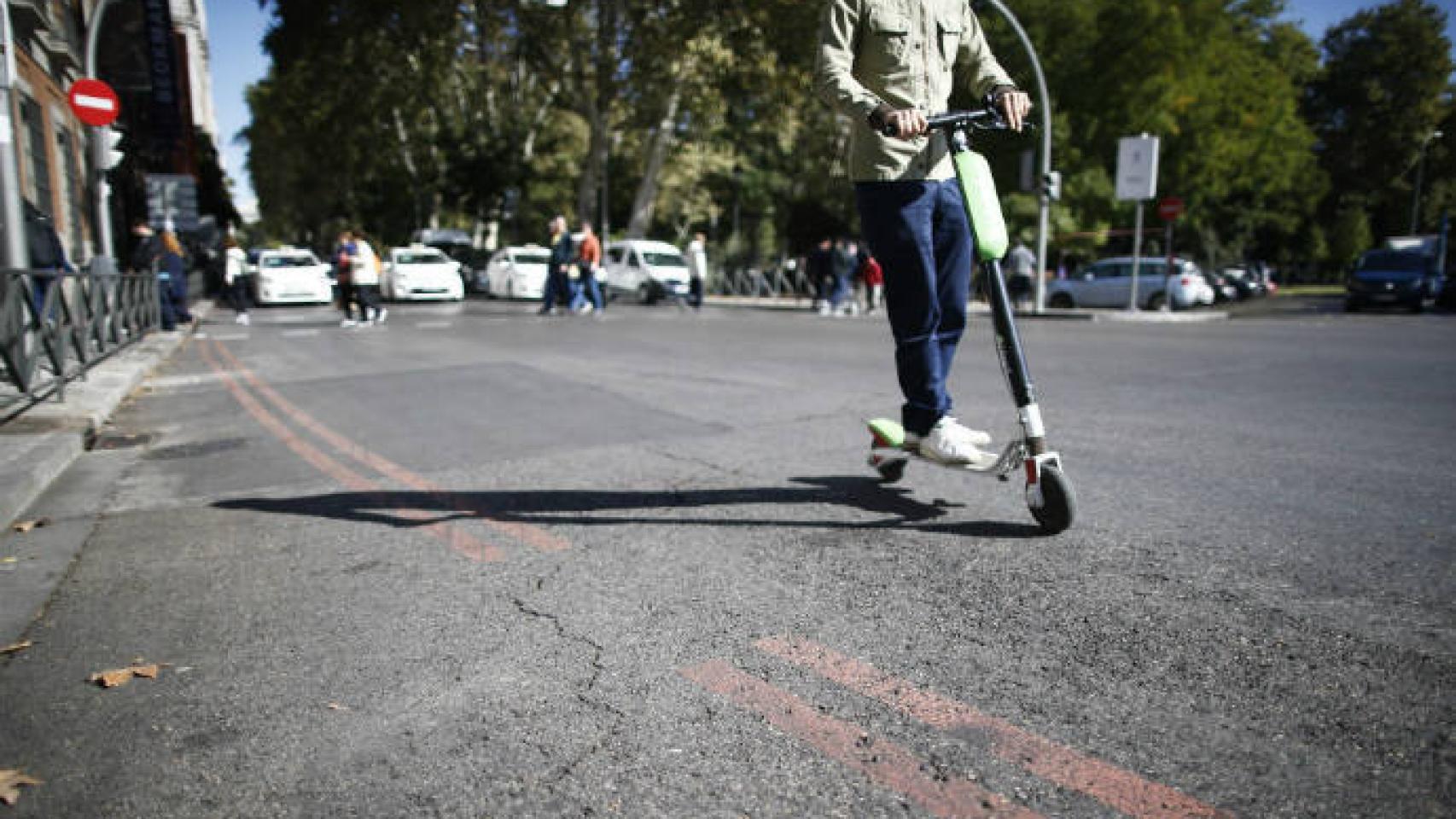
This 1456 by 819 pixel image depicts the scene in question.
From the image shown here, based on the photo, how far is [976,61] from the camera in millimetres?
3854

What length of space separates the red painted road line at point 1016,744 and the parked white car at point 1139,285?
1006 inches

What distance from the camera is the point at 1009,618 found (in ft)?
8.48

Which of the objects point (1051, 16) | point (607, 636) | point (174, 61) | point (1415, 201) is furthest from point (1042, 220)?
point (1415, 201)

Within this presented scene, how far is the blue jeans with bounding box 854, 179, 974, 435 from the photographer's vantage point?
3646mm

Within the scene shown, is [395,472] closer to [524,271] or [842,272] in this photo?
[842,272]

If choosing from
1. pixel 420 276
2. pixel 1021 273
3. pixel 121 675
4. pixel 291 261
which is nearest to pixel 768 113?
pixel 1021 273

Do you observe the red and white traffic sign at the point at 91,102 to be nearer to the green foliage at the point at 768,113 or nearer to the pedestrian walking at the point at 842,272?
the pedestrian walking at the point at 842,272

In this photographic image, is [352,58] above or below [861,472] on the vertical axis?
above

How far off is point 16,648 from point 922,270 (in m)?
3.06

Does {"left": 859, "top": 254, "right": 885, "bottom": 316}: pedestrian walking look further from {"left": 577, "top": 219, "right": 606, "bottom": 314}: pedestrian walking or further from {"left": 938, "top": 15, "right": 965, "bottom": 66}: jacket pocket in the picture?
{"left": 938, "top": 15, "right": 965, "bottom": 66}: jacket pocket

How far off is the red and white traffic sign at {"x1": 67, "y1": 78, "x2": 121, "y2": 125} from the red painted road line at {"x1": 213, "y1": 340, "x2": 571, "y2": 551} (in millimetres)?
7582

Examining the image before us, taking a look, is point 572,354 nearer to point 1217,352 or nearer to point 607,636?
point 1217,352

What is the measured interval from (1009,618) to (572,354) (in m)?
8.63

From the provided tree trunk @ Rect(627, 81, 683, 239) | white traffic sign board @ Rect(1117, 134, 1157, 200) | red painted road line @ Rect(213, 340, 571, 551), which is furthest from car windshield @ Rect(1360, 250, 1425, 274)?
red painted road line @ Rect(213, 340, 571, 551)
